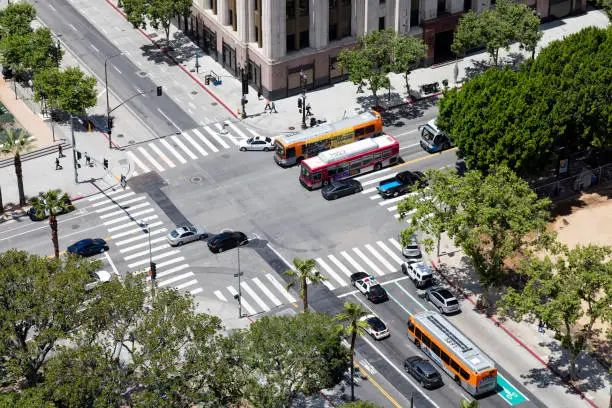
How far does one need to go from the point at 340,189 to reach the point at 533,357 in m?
31.7

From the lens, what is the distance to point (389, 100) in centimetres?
14500

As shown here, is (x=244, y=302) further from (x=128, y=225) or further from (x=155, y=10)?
(x=155, y=10)

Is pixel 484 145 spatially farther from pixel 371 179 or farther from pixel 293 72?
pixel 293 72

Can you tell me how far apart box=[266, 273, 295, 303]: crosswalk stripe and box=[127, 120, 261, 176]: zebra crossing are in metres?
24.5

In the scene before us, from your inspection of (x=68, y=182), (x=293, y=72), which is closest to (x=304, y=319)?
(x=68, y=182)

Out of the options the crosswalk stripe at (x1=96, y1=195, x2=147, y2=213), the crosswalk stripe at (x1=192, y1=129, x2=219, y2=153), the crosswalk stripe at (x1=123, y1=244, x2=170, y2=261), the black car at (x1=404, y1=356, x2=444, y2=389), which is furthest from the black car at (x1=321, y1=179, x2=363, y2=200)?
the black car at (x1=404, y1=356, x2=444, y2=389)

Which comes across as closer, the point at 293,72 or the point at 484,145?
the point at 484,145

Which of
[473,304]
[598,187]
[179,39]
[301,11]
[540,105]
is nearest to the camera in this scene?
[473,304]

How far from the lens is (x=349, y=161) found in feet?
420

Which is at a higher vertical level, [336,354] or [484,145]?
[484,145]

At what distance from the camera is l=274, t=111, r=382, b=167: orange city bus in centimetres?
13050

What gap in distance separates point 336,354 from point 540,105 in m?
40.7

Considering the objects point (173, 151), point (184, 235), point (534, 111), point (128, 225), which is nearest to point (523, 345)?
point (534, 111)

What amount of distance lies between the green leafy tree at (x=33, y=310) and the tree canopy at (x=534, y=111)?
46134 mm
